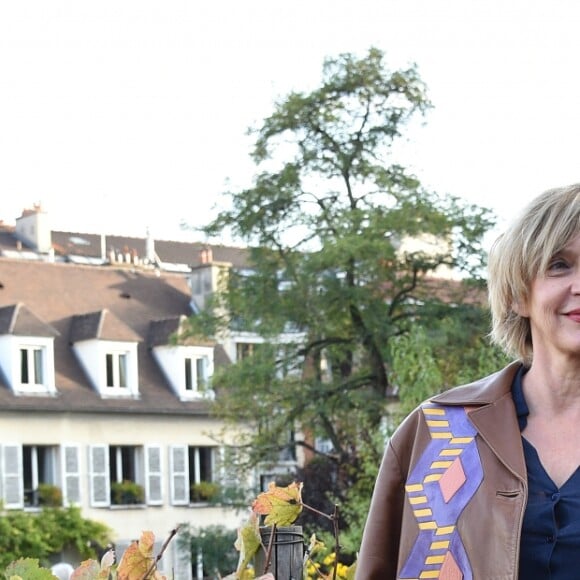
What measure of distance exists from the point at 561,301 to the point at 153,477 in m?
44.8

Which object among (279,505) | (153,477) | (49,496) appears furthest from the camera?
(153,477)

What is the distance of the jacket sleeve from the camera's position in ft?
11.9

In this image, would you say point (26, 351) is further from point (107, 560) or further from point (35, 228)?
point (107, 560)

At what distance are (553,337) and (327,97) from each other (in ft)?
102

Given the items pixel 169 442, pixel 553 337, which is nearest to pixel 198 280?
pixel 169 442

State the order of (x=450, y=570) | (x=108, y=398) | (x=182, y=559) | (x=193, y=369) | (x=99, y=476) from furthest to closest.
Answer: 1. (x=193, y=369)
2. (x=108, y=398)
3. (x=99, y=476)
4. (x=182, y=559)
5. (x=450, y=570)

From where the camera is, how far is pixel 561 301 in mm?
3537

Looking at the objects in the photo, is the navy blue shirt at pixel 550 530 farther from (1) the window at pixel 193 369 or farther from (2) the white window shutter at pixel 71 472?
(1) the window at pixel 193 369

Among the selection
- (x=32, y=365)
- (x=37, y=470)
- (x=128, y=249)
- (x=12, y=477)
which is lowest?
(x=12, y=477)

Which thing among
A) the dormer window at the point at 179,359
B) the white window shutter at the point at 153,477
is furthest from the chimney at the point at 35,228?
the white window shutter at the point at 153,477

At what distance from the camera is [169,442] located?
4856cm

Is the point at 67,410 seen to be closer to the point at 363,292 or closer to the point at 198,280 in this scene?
the point at 198,280

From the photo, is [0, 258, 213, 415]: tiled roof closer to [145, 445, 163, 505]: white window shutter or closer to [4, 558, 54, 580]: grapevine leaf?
[145, 445, 163, 505]: white window shutter

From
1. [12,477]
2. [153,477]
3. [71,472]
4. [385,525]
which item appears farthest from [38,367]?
[385,525]
